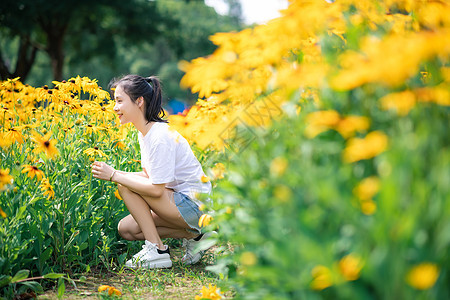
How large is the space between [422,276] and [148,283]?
1.99 m

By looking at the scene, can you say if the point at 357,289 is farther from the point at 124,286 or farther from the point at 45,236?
the point at 45,236

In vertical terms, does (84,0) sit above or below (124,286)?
above

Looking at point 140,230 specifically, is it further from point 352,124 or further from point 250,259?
point 352,124

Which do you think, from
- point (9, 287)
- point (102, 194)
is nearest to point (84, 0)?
point (102, 194)

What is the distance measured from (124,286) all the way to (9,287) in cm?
64

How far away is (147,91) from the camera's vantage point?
3.08 meters

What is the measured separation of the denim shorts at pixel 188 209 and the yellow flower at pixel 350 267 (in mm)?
1894

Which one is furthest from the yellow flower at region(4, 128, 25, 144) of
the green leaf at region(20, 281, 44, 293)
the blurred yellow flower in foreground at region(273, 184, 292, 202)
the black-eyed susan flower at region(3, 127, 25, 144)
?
Answer: the blurred yellow flower in foreground at region(273, 184, 292, 202)

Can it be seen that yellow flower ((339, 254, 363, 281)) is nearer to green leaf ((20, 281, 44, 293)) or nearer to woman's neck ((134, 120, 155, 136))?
green leaf ((20, 281, 44, 293))

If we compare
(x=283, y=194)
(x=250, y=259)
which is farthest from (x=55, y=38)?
(x=283, y=194)

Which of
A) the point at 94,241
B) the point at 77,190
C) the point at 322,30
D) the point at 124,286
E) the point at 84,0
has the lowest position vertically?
the point at 124,286

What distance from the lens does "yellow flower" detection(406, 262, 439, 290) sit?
0.99m

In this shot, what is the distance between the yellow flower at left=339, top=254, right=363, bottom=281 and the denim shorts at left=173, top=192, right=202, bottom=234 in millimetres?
1894

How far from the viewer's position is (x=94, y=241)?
285 cm
